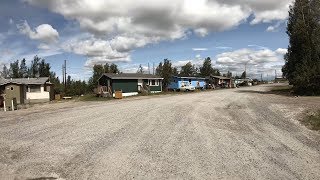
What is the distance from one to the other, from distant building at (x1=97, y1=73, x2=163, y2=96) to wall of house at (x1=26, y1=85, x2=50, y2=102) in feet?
23.8

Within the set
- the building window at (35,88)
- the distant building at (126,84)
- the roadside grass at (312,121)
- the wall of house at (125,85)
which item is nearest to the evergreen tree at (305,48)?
the roadside grass at (312,121)

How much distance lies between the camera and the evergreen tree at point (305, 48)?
3866cm

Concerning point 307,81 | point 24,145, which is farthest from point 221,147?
point 307,81

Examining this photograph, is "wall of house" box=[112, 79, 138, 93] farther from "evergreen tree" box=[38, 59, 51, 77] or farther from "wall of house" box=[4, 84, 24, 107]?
"evergreen tree" box=[38, 59, 51, 77]

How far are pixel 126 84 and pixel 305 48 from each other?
2555 cm

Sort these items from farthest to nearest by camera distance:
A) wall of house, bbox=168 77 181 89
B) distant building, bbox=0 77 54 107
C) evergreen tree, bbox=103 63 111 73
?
1. evergreen tree, bbox=103 63 111 73
2. wall of house, bbox=168 77 181 89
3. distant building, bbox=0 77 54 107

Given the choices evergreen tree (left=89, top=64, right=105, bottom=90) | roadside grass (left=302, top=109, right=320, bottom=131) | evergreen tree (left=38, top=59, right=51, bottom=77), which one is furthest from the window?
evergreen tree (left=38, top=59, right=51, bottom=77)

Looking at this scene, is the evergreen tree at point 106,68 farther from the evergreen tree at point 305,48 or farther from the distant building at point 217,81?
the evergreen tree at point 305,48

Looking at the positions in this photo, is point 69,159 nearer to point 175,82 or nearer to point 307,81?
point 307,81

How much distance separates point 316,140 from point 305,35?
105ft

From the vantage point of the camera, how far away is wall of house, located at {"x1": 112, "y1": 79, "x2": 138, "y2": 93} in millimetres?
49156

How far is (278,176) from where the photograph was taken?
7.85 metres

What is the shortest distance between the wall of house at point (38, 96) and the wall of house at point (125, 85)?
947cm

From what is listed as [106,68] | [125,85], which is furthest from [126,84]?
[106,68]
